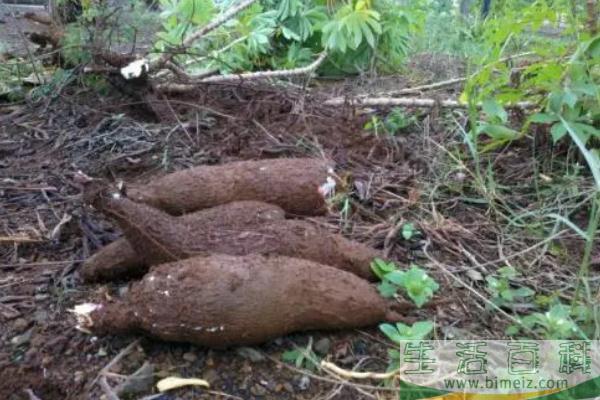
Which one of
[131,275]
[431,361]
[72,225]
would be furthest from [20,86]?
[431,361]

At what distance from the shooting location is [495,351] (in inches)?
50.7

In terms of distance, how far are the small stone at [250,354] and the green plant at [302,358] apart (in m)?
0.06

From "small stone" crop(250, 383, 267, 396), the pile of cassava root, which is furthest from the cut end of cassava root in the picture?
"small stone" crop(250, 383, 267, 396)

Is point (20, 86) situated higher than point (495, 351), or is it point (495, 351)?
point (495, 351)

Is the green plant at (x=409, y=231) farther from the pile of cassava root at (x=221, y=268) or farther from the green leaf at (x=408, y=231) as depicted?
Answer: the pile of cassava root at (x=221, y=268)

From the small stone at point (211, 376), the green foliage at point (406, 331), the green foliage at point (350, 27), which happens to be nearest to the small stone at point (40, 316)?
the small stone at point (211, 376)

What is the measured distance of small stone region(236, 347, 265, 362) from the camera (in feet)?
4.05

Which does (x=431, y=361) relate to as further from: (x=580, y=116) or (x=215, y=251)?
(x=580, y=116)

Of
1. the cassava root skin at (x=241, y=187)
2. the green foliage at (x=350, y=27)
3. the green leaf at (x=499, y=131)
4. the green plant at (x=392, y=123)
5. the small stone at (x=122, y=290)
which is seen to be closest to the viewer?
the small stone at (x=122, y=290)

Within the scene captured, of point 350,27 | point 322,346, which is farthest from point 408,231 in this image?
point 350,27

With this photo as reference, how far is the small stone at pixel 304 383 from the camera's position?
1.19 m

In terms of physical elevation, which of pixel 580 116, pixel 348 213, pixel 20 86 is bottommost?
pixel 20 86

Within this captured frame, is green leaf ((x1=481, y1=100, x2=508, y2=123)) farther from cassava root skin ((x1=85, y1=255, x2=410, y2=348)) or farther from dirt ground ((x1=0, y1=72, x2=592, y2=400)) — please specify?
cassava root skin ((x1=85, y1=255, x2=410, y2=348))

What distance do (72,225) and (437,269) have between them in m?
1.22
